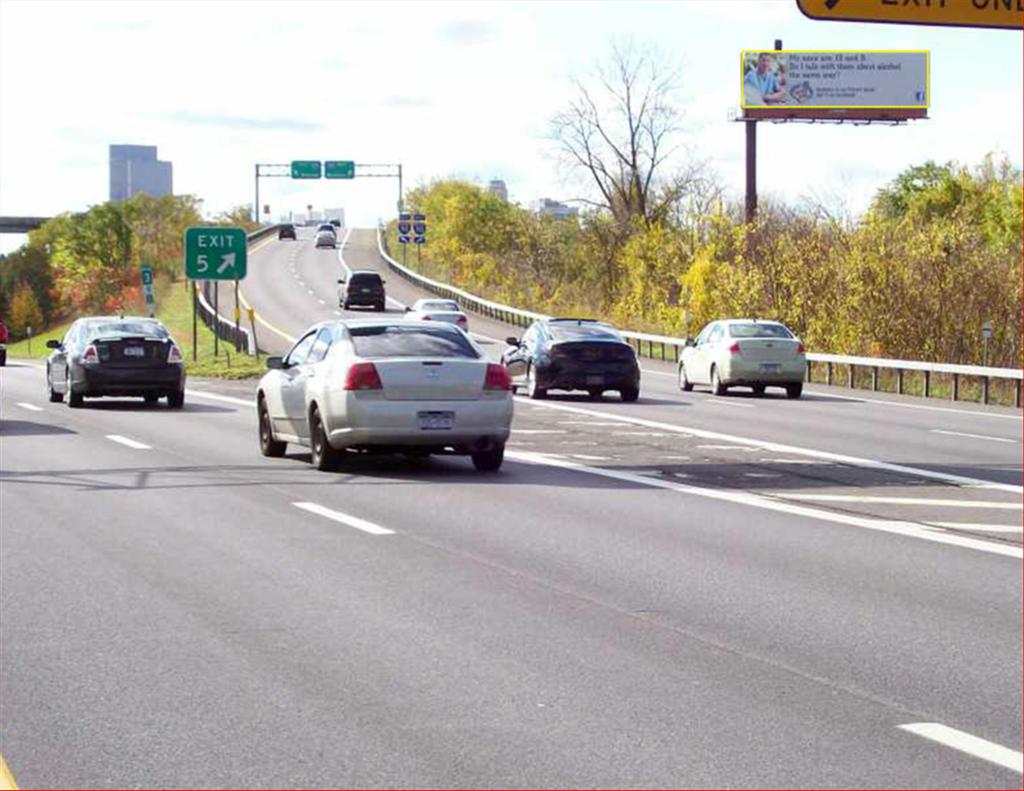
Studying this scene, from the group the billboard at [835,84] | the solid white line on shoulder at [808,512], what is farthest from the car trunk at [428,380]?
the billboard at [835,84]

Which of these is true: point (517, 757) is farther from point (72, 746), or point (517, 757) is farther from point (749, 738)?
point (72, 746)

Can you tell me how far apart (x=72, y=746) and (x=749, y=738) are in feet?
8.43

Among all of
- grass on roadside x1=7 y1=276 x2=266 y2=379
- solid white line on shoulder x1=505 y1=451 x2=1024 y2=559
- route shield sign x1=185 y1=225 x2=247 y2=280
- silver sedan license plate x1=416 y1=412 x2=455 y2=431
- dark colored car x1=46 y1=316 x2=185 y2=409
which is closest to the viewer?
solid white line on shoulder x1=505 y1=451 x2=1024 y2=559

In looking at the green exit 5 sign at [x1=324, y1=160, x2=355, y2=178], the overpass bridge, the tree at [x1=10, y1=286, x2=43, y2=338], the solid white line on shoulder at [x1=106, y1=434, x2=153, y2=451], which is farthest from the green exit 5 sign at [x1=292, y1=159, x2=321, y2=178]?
the solid white line on shoulder at [x1=106, y1=434, x2=153, y2=451]

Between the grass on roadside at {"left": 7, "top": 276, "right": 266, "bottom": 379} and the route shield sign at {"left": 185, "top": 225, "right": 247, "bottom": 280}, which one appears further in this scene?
the route shield sign at {"left": 185, "top": 225, "right": 247, "bottom": 280}

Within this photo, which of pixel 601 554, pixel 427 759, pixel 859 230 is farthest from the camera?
pixel 859 230

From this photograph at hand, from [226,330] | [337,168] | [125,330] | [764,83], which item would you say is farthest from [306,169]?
[125,330]

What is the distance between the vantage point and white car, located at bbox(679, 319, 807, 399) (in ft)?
112

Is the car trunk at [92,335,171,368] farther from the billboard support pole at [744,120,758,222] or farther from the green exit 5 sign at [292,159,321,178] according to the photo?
the green exit 5 sign at [292,159,321,178]

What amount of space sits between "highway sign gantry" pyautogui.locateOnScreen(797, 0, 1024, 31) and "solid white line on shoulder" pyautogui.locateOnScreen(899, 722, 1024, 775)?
10.0ft

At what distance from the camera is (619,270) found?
8450 cm

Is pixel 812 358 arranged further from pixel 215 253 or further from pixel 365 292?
pixel 365 292

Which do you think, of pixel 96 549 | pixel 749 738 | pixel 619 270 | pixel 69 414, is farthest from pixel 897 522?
pixel 619 270

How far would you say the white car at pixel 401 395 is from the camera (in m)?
17.5
